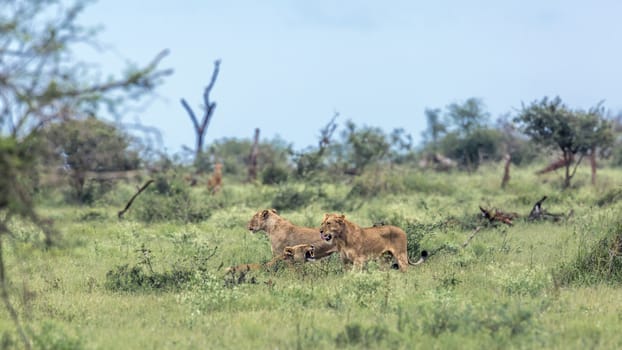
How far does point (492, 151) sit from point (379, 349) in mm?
38908

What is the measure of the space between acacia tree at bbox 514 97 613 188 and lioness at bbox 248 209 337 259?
18.2m

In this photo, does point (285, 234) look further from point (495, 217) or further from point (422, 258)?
point (495, 217)

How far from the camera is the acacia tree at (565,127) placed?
2945 cm

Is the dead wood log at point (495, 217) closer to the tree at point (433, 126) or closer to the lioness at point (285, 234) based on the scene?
the lioness at point (285, 234)

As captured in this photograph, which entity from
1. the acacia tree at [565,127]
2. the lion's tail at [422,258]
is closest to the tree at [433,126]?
the acacia tree at [565,127]

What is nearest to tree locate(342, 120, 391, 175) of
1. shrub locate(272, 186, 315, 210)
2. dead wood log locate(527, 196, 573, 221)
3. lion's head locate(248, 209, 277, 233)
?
shrub locate(272, 186, 315, 210)

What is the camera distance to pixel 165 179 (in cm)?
2525

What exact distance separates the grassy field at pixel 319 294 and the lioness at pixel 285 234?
271 millimetres

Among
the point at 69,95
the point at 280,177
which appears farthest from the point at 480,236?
the point at 280,177

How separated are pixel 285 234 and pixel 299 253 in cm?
84

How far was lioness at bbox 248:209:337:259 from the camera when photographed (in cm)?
1202

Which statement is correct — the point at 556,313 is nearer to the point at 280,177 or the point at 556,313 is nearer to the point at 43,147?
the point at 43,147

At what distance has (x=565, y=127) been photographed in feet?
96.5

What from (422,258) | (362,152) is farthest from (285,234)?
(362,152)
